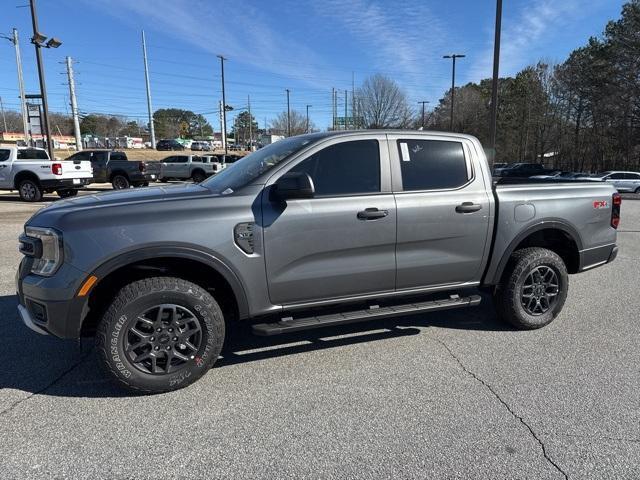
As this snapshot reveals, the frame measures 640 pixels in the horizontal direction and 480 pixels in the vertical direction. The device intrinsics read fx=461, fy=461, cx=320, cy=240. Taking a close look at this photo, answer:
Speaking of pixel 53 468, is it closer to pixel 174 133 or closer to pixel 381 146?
pixel 381 146

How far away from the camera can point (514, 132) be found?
5356 cm

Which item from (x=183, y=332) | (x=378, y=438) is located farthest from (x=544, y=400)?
(x=183, y=332)

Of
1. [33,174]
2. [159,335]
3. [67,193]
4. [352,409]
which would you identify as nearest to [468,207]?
[352,409]

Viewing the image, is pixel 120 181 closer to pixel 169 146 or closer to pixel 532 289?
pixel 532 289

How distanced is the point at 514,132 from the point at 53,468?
58.1 meters

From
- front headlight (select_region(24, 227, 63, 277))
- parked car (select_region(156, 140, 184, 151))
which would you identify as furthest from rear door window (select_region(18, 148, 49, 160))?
parked car (select_region(156, 140, 184, 151))

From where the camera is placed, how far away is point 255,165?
394 cm

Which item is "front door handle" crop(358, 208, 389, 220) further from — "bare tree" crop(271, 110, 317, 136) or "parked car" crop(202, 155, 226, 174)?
"bare tree" crop(271, 110, 317, 136)

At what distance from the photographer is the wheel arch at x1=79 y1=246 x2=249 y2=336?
122 inches

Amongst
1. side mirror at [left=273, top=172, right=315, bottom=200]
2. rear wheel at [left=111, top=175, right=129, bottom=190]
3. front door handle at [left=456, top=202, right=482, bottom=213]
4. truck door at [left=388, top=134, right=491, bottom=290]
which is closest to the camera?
side mirror at [left=273, top=172, right=315, bottom=200]

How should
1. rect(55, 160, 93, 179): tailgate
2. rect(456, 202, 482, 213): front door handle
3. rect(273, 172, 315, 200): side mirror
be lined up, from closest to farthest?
rect(273, 172, 315, 200): side mirror
rect(456, 202, 482, 213): front door handle
rect(55, 160, 93, 179): tailgate

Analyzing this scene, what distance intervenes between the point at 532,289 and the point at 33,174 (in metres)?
16.2

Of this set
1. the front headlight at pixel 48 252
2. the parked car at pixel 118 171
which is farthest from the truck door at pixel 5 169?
the front headlight at pixel 48 252

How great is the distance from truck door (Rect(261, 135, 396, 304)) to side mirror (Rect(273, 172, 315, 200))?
4.3 inches
